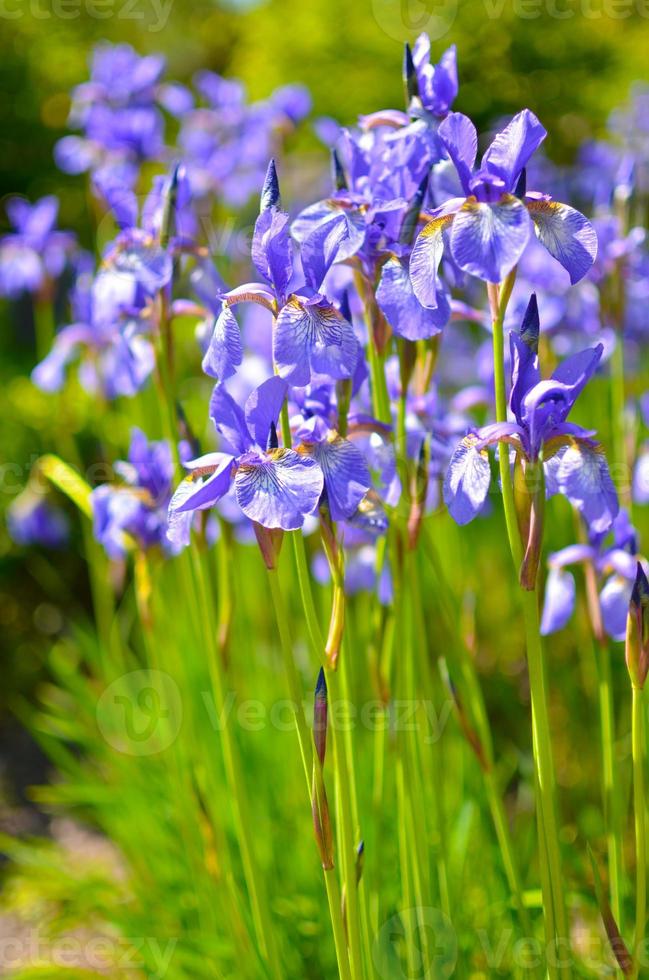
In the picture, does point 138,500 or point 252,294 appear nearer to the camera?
point 252,294

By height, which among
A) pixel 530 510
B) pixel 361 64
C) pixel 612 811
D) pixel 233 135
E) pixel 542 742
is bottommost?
pixel 612 811

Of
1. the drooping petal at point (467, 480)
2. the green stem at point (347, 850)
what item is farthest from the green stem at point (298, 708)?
the drooping petal at point (467, 480)

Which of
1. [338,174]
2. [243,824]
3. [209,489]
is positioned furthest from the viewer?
[243,824]

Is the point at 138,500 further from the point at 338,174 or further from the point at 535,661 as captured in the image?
the point at 535,661

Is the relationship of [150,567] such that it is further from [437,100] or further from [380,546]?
[437,100]

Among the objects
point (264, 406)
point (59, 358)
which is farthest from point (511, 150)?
point (59, 358)

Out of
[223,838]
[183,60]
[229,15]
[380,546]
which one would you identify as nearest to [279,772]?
[223,838]

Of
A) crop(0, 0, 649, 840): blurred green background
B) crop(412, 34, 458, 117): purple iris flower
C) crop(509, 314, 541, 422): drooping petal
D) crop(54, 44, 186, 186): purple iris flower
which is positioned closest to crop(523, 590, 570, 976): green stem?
crop(509, 314, 541, 422): drooping petal
